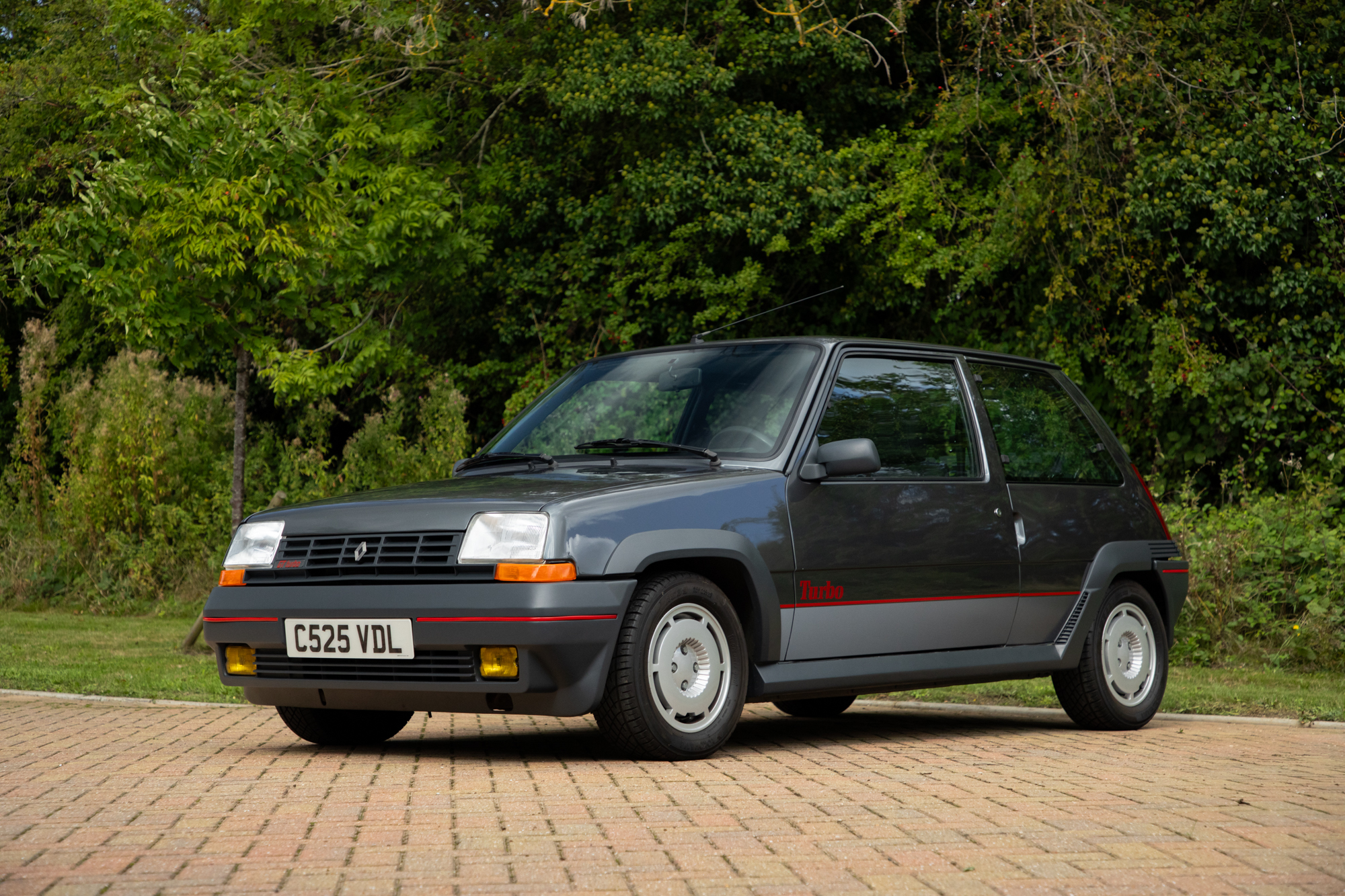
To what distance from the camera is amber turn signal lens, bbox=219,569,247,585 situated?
249 inches

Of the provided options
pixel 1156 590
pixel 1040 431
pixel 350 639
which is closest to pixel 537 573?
pixel 350 639

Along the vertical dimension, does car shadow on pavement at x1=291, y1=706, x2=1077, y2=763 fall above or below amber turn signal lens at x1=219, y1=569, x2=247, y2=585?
below

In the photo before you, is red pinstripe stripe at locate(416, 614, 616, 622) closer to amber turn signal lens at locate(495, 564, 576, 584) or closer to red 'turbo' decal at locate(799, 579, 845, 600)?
amber turn signal lens at locate(495, 564, 576, 584)

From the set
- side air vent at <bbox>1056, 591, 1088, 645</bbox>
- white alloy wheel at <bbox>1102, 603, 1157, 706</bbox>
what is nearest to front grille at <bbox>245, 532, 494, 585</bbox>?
side air vent at <bbox>1056, 591, 1088, 645</bbox>

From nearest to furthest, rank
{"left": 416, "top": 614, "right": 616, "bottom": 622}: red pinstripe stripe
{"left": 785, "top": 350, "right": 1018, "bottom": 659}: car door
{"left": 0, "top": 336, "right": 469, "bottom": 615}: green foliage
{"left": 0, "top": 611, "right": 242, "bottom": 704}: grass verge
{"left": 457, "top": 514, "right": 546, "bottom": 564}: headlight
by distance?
{"left": 416, "top": 614, "right": 616, "bottom": 622}: red pinstripe stripe → {"left": 457, "top": 514, "right": 546, "bottom": 564}: headlight → {"left": 785, "top": 350, "right": 1018, "bottom": 659}: car door → {"left": 0, "top": 611, "right": 242, "bottom": 704}: grass verge → {"left": 0, "top": 336, "right": 469, "bottom": 615}: green foliage

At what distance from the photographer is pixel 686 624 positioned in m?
5.90

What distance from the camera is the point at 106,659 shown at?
472 inches

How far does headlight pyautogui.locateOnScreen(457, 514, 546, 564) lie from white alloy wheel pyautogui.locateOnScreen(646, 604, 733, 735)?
1.96ft

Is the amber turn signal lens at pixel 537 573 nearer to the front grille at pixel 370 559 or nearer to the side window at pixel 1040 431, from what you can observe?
the front grille at pixel 370 559

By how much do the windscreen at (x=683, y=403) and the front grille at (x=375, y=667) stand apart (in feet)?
4.91

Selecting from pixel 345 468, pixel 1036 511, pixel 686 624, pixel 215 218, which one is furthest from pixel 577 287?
pixel 686 624

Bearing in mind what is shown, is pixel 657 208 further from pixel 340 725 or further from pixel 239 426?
pixel 340 725

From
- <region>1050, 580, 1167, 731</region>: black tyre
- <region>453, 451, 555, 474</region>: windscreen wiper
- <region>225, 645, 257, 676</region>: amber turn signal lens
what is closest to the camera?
<region>225, 645, 257, 676</region>: amber turn signal lens

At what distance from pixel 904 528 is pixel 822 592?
61cm
